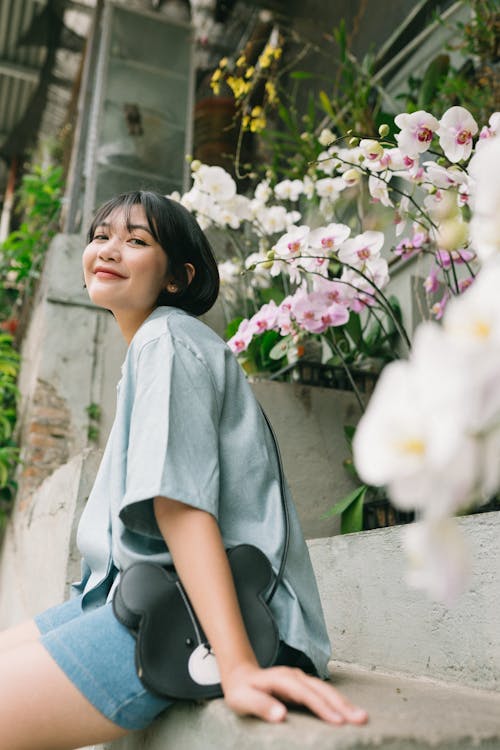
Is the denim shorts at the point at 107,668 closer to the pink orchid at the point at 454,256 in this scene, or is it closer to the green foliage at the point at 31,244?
the pink orchid at the point at 454,256

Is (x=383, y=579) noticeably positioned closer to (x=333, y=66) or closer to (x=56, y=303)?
(x=56, y=303)

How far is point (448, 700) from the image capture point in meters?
1.00

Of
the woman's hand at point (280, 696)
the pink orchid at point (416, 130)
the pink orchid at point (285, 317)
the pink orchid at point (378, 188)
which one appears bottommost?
the woman's hand at point (280, 696)

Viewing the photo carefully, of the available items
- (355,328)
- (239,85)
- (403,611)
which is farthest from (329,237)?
(239,85)

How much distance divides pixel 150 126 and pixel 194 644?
148 inches

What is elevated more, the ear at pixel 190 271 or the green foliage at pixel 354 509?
the ear at pixel 190 271

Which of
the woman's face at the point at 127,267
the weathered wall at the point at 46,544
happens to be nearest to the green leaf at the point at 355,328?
the weathered wall at the point at 46,544

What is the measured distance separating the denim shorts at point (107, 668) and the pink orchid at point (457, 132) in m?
1.05

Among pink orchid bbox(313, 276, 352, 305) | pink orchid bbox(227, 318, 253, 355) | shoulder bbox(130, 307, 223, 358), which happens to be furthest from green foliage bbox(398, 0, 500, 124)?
shoulder bbox(130, 307, 223, 358)

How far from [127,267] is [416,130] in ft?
2.13

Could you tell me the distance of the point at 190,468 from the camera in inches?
37.0

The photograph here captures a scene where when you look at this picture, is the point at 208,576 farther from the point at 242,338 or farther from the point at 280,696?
the point at 242,338

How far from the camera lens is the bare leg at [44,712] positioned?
2.93 ft

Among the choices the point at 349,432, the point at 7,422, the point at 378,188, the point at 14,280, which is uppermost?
the point at 378,188
